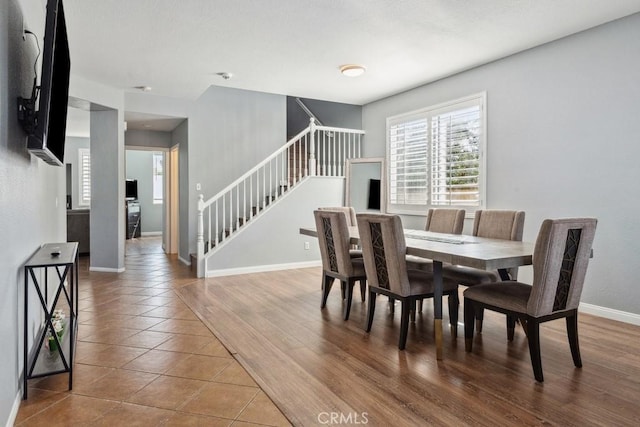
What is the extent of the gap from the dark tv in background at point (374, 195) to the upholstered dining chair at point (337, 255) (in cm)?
271

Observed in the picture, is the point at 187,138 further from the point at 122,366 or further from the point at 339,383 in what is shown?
the point at 339,383

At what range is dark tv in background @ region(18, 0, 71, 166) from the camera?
1.95 m

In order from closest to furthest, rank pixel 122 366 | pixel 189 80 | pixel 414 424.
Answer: pixel 414 424 → pixel 122 366 → pixel 189 80

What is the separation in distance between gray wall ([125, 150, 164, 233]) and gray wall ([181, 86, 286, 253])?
5615mm

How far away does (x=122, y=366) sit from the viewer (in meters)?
2.66

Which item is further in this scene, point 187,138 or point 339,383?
point 187,138

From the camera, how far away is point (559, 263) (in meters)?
2.43

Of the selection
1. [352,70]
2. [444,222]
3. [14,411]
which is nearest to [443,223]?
[444,222]

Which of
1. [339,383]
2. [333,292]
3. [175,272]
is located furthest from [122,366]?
[175,272]

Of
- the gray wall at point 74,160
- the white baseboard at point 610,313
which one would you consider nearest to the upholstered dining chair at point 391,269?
the white baseboard at point 610,313

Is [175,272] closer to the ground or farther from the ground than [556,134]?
closer to the ground

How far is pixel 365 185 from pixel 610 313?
3812mm

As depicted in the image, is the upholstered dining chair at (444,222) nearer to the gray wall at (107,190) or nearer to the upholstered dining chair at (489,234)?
the upholstered dining chair at (489,234)

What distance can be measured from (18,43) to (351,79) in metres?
4.20
